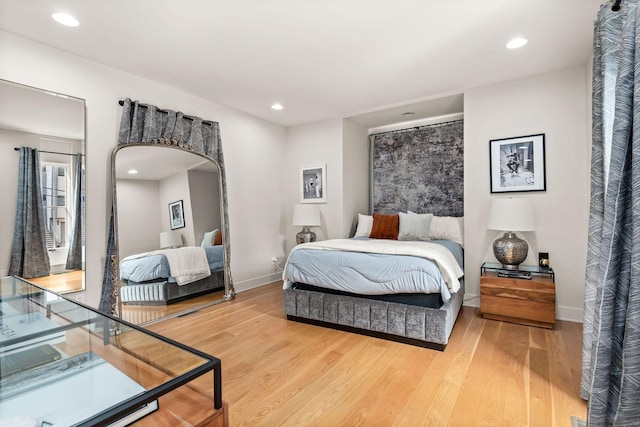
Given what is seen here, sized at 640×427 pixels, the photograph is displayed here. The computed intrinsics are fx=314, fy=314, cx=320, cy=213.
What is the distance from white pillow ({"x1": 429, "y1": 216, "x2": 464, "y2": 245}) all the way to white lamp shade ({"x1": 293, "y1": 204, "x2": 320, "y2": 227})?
5.27ft

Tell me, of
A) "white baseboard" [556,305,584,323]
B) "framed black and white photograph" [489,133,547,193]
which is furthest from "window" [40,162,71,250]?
"white baseboard" [556,305,584,323]

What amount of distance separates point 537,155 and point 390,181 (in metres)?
2.01

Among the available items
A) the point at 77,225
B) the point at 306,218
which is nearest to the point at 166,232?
the point at 77,225

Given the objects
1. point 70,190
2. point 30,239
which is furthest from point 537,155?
point 30,239

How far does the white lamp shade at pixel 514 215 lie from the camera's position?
298cm

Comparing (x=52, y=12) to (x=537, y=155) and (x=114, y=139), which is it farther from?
(x=537, y=155)

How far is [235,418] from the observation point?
1.70 m

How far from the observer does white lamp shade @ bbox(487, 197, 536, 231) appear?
9.77ft

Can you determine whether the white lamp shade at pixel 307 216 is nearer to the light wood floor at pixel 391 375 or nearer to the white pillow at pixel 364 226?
the white pillow at pixel 364 226

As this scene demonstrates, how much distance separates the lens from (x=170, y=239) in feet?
11.3

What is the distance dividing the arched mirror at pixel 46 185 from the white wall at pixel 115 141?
0.33 ft

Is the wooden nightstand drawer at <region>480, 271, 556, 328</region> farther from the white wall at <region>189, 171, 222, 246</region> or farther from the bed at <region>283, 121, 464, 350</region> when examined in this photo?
the white wall at <region>189, 171, 222, 246</region>


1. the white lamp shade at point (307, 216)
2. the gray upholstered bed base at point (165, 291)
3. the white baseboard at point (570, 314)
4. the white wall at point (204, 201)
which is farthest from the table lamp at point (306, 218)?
the white baseboard at point (570, 314)

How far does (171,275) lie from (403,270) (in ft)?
8.27
